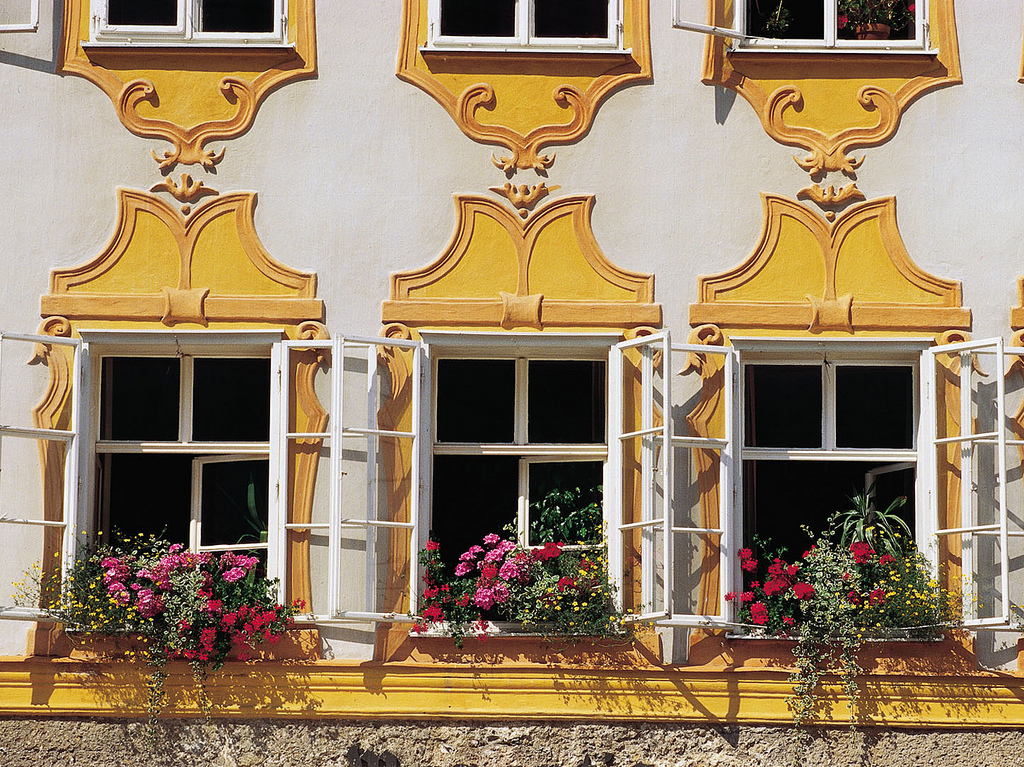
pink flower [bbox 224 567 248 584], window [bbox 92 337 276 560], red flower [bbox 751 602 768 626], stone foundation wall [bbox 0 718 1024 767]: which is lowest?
stone foundation wall [bbox 0 718 1024 767]

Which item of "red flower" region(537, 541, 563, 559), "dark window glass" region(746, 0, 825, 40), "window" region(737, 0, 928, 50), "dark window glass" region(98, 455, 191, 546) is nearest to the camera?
"red flower" region(537, 541, 563, 559)

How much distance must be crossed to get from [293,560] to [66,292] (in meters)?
1.81

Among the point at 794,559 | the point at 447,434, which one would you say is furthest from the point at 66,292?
the point at 794,559

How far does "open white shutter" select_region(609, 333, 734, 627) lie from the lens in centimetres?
845

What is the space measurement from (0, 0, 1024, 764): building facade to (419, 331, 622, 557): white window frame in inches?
0.8

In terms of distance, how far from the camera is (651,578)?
847cm

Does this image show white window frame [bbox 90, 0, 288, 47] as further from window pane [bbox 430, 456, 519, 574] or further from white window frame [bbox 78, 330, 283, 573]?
window pane [bbox 430, 456, 519, 574]

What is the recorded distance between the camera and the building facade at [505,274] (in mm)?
8680

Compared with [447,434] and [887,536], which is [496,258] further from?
[887,536]

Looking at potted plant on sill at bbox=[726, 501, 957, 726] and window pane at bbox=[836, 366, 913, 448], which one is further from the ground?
window pane at bbox=[836, 366, 913, 448]

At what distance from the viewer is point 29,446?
342 inches

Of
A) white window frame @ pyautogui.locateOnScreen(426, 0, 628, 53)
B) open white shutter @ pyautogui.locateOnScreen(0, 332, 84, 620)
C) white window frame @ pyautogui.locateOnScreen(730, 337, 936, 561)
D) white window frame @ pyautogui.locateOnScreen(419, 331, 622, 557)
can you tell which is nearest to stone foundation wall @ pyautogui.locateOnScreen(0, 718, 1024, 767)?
open white shutter @ pyautogui.locateOnScreen(0, 332, 84, 620)

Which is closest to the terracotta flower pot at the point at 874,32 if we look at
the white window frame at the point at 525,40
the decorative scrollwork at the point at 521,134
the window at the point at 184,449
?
the white window frame at the point at 525,40

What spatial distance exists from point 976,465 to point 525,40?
3.17 metres
